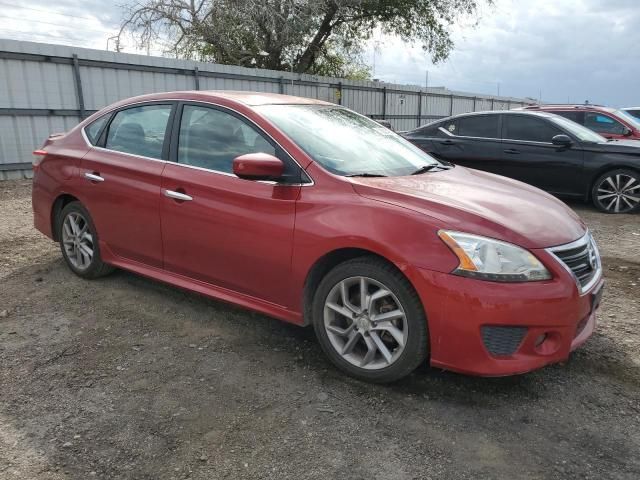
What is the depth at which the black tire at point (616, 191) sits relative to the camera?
7582mm

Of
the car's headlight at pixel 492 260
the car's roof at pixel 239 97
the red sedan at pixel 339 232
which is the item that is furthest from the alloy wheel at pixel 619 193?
the car's headlight at pixel 492 260

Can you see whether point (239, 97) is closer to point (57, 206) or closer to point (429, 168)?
point (429, 168)

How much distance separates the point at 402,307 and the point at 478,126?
6622 mm

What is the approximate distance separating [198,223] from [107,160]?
1185 millimetres

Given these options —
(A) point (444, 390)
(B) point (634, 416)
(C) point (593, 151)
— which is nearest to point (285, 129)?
(A) point (444, 390)

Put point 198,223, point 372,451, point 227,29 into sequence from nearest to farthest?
point 372,451, point 198,223, point 227,29

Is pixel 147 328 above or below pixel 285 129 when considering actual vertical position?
below

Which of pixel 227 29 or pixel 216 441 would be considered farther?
pixel 227 29

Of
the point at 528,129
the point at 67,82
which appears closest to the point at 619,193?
the point at 528,129

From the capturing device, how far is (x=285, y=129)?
3334 millimetres

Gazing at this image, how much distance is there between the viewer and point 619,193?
7.65m

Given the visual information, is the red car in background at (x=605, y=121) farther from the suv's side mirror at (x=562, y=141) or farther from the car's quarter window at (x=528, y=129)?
the suv's side mirror at (x=562, y=141)

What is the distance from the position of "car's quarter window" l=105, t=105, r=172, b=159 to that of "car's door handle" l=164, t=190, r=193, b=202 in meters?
0.33

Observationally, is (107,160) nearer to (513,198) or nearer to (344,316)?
(344,316)
